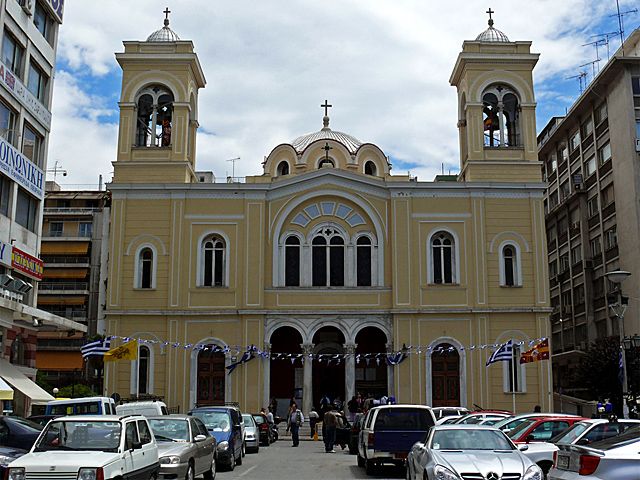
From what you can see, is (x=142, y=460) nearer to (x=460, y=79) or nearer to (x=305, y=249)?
(x=305, y=249)

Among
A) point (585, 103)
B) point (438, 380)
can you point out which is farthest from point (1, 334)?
point (585, 103)

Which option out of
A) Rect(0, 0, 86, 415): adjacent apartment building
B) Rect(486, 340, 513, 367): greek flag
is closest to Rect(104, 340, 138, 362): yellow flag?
Rect(0, 0, 86, 415): adjacent apartment building

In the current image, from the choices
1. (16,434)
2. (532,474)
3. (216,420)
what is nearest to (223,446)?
(216,420)

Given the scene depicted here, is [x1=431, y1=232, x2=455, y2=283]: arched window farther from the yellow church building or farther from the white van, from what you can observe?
the white van

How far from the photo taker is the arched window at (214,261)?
124 feet

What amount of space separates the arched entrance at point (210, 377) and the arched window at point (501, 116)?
15898 millimetres

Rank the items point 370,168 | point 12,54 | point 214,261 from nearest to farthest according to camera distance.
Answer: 1. point 12,54
2. point 214,261
3. point 370,168

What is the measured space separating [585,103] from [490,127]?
40.0 ft

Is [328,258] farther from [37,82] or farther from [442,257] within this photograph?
[37,82]

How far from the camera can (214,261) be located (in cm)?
3778

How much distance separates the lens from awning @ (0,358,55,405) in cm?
2550

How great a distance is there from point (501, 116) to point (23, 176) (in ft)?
72.7

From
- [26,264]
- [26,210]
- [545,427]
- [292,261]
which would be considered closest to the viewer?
[545,427]

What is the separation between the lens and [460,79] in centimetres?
4125
